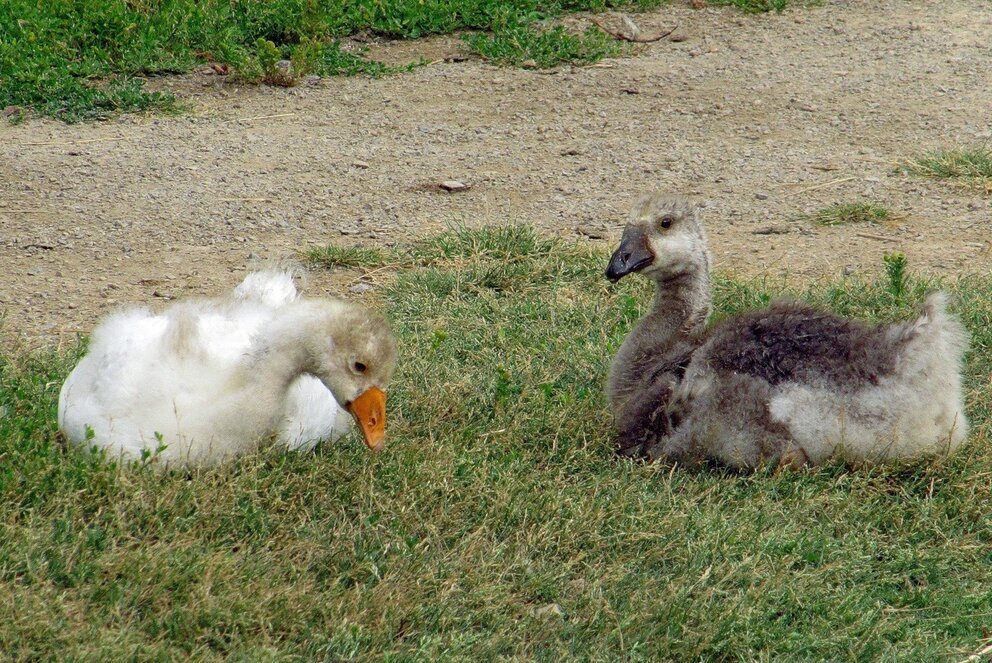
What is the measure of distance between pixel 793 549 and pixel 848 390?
2.30 ft

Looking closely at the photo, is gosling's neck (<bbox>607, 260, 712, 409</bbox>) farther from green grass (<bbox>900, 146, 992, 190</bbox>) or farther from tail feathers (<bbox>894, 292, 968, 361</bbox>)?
green grass (<bbox>900, 146, 992, 190</bbox>)

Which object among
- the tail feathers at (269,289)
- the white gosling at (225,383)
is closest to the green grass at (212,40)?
the tail feathers at (269,289)

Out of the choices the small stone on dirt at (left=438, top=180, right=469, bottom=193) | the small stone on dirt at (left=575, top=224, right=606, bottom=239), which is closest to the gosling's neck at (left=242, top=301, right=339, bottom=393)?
the small stone on dirt at (left=575, top=224, right=606, bottom=239)

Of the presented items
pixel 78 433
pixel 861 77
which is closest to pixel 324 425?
pixel 78 433

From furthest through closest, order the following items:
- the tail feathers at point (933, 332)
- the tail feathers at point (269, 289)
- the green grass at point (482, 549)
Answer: the tail feathers at point (269, 289), the tail feathers at point (933, 332), the green grass at point (482, 549)

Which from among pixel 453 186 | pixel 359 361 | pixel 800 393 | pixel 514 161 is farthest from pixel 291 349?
pixel 514 161

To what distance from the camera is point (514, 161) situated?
8695 millimetres

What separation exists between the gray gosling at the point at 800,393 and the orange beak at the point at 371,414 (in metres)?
1.03

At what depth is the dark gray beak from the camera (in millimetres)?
5340

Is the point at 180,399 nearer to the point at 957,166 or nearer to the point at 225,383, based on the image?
the point at 225,383

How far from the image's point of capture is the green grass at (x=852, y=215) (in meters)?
7.69

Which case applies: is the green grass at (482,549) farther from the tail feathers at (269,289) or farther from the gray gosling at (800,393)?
the tail feathers at (269,289)

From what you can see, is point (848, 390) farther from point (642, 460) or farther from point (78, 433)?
point (78, 433)

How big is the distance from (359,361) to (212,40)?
244 inches
